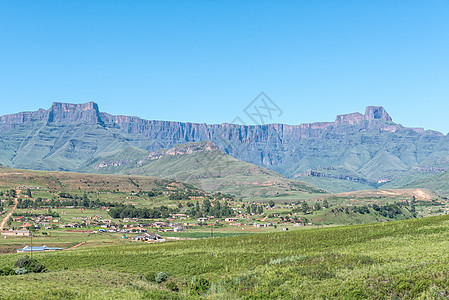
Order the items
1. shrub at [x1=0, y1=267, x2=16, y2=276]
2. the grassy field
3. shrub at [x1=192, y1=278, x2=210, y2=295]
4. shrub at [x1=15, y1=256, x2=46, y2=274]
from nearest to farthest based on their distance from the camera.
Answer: the grassy field
shrub at [x1=192, y1=278, x2=210, y2=295]
shrub at [x1=0, y1=267, x2=16, y2=276]
shrub at [x1=15, y1=256, x2=46, y2=274]

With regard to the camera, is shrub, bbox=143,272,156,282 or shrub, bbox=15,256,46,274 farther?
shrub, bbox=15,256,46,274

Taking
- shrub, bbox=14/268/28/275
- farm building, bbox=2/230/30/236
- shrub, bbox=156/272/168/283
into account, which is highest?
shrub, bbox=14/268/28/275

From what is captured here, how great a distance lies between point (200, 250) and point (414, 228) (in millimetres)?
38910

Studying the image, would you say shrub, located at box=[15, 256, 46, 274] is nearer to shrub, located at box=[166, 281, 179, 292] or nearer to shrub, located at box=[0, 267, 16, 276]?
shrub, located at box=[0, 267, 16, 276]

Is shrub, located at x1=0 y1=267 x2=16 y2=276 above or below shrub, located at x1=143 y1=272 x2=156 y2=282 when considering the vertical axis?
above

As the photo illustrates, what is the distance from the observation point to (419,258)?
51.6 metres

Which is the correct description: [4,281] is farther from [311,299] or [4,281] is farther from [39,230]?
[39,230]

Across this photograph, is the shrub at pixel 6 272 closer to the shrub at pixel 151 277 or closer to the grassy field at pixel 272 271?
the grassy field at pixel 272 271

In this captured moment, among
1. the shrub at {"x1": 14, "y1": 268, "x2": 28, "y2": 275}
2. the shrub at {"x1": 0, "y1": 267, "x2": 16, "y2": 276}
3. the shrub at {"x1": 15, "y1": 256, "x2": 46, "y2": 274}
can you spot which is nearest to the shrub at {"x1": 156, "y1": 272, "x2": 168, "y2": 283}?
the shrub at {"x1": 14, "y1": 268, "x2": 28, "y2": 275}

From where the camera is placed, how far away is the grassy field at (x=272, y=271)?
43.7m

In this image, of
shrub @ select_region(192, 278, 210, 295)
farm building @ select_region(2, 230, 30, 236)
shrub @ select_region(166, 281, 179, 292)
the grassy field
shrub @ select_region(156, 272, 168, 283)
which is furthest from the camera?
farm building @ select_region(2, 230, 30, 236)

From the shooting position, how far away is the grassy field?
143 feet

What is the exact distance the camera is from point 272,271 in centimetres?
5319

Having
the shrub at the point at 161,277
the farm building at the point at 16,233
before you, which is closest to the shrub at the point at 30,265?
the shrub at the point at 161,277
